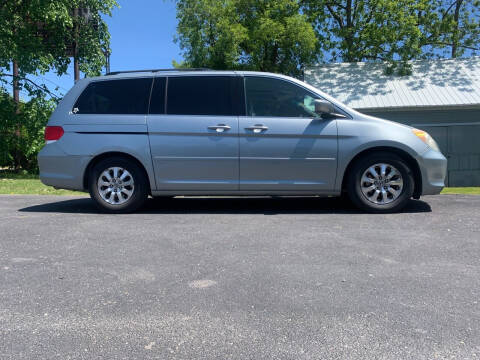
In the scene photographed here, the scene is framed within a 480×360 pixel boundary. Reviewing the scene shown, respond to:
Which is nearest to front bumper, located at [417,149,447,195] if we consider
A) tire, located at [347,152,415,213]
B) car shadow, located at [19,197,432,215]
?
tire, located at [347,152,415,213]

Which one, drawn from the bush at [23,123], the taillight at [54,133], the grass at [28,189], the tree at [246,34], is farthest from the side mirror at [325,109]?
the tree at [246,34]

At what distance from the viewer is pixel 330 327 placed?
2430mm

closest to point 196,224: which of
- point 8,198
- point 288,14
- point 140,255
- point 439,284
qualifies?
point 140,255

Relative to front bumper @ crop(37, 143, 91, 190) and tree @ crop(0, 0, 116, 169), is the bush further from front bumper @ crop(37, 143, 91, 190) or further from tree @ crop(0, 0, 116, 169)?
front bumper @ crop(37, 143, 91, 190)

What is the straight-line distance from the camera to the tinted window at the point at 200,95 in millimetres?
5969

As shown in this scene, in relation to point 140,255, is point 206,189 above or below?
above

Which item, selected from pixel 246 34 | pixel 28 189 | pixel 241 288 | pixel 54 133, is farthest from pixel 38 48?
pixel 241 288

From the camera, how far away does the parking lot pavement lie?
7.39ft

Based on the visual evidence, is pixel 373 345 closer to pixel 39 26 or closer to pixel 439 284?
pixel 439 284

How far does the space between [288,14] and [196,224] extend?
63.5 feet

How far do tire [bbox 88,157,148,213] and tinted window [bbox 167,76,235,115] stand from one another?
945 millimetres

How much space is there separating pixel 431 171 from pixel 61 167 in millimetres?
4972

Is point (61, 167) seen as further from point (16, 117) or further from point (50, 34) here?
point (50, 34)

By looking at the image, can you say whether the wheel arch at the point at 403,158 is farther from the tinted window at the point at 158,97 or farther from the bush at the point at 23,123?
the bush at the point at 23,123
